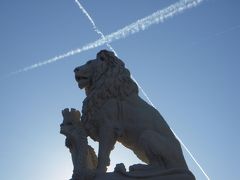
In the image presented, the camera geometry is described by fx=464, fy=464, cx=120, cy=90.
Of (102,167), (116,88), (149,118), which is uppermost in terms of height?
(116,88)

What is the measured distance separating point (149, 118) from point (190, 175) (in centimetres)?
124

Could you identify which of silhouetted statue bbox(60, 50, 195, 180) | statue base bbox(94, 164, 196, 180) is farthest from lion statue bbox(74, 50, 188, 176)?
statue base bbox(94, 164, 196, 180)

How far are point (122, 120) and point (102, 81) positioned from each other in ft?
3.10

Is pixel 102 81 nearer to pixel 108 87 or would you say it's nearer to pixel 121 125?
pixel 108 87

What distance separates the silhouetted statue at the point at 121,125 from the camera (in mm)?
7387

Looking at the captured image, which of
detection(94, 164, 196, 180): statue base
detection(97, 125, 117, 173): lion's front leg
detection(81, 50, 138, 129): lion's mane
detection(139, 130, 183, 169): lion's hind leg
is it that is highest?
detection(81, 50, 138, 129): lion's mane

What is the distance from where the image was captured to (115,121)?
319 inches

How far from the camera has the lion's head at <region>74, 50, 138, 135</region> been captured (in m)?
8.43

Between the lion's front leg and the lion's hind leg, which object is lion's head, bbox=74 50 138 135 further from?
the lion's hind leg

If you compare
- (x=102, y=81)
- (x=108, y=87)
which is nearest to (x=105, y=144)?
(x=108, y=87)

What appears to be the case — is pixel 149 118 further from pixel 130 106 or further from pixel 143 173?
pixel 143 173

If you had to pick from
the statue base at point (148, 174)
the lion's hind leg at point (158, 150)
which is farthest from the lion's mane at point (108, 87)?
the statue base at point (148, 174)

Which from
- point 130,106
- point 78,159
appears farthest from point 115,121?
point 78,159

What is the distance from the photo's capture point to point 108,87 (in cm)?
849
